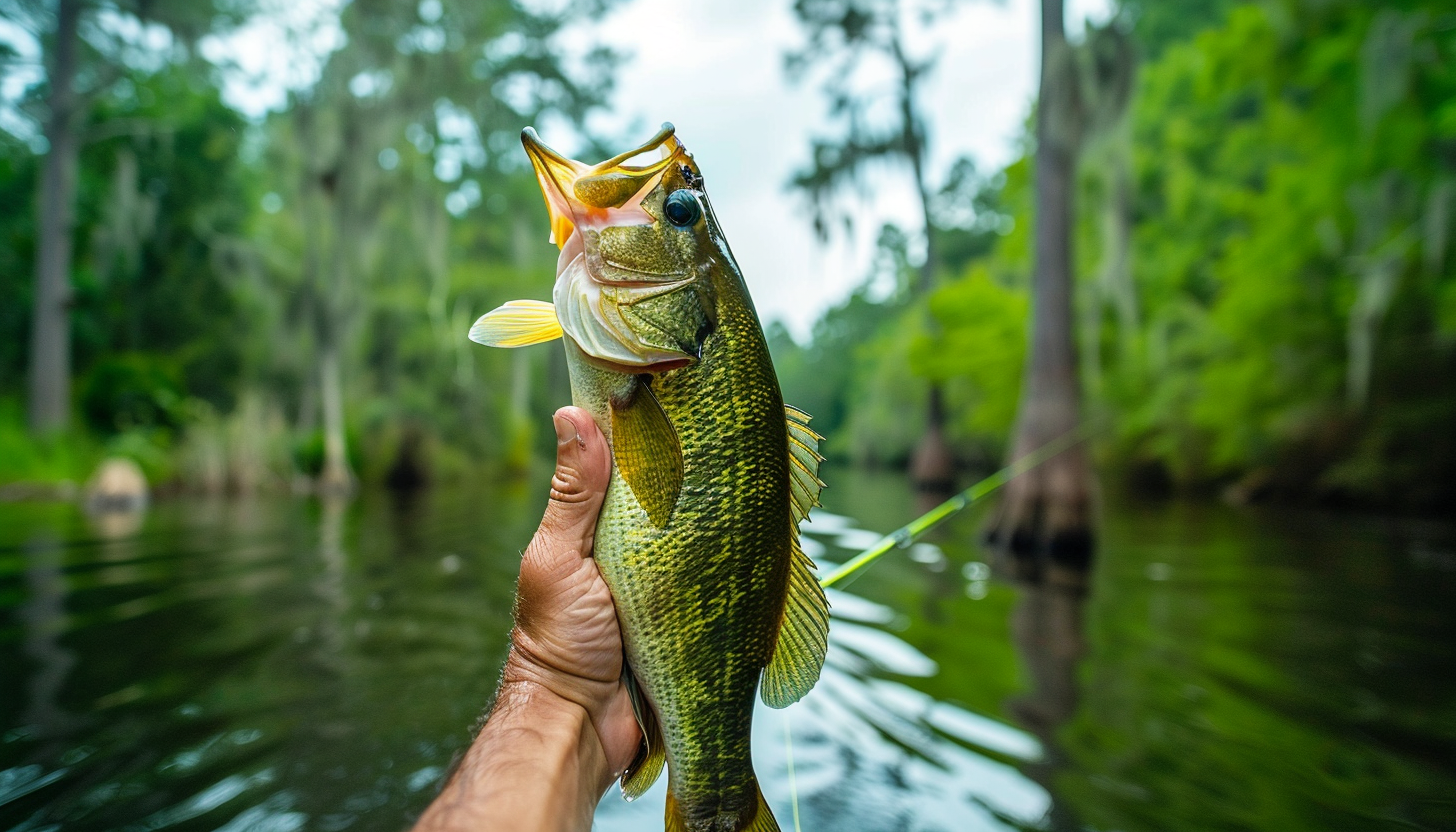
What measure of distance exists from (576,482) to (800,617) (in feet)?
1.77

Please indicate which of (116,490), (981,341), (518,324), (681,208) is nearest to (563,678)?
(518,324)

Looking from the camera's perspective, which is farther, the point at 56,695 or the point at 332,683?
the point at 332,683

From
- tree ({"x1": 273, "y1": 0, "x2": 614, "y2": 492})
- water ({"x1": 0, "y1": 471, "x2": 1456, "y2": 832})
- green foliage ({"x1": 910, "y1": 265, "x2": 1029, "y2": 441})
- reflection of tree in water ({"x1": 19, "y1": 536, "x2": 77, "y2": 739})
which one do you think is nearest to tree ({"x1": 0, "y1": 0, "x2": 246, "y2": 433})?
tree ({"x1": 273, "y1": 0, "x2": 614, "y2": 492})

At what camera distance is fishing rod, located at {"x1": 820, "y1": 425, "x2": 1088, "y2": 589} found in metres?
2.21

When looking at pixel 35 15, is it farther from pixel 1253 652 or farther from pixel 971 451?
pixel 971 451

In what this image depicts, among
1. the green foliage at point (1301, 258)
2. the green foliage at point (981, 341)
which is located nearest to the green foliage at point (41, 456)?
the green foliage at point (981, 341)

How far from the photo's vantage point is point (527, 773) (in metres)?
1.64

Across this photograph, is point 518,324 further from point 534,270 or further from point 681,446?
point 534,270

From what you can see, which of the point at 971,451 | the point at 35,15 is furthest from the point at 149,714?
the point at 971,451

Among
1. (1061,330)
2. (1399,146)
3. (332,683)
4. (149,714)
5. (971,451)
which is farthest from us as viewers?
(971,451)

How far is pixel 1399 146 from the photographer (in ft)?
39.7

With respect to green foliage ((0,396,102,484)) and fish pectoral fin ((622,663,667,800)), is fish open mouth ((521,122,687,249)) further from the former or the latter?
green foliage ((0,396,102,484))

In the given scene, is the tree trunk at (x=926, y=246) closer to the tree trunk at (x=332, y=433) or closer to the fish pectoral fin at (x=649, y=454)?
the tree trunk at (x=332, y=433)

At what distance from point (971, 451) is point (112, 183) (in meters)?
30.3
